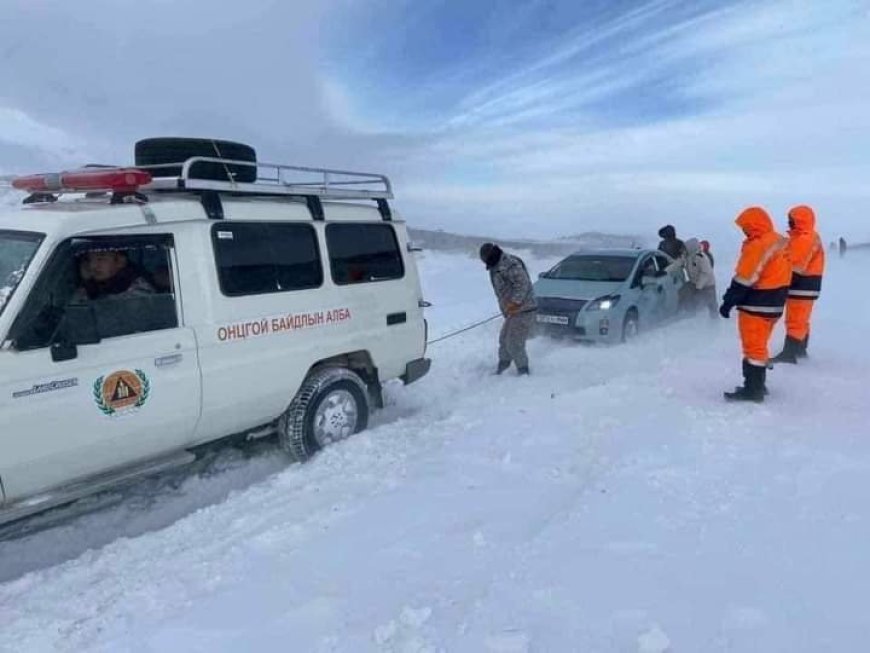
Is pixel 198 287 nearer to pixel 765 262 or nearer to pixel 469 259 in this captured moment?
pixel 765 262

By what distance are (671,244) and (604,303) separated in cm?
331

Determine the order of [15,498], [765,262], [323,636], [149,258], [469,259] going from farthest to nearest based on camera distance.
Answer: [469,259] → [765,262] → [149,258] → [15,498] → [323,636]

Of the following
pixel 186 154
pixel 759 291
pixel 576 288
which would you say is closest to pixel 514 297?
pixel 576 288

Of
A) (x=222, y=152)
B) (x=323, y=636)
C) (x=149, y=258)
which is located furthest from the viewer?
(x=222, y=152)

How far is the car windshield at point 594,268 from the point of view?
10.7 m

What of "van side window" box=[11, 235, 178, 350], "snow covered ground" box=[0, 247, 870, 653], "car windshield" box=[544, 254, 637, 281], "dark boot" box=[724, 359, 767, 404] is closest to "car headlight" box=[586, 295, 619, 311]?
"car windshield" box=[544, 254, 637, 281]

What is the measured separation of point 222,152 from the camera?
535 cm

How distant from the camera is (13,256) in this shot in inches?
147

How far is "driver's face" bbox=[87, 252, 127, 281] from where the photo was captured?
13.0 feet

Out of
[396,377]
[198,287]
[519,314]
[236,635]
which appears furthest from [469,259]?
[236,635]

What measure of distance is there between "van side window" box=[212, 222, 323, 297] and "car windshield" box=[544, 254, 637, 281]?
6532 millimetres

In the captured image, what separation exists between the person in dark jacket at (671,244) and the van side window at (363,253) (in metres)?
7.61

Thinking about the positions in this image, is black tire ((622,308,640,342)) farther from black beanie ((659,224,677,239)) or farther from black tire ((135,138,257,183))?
black tire ((135,138,257,183))

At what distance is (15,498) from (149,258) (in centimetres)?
162
